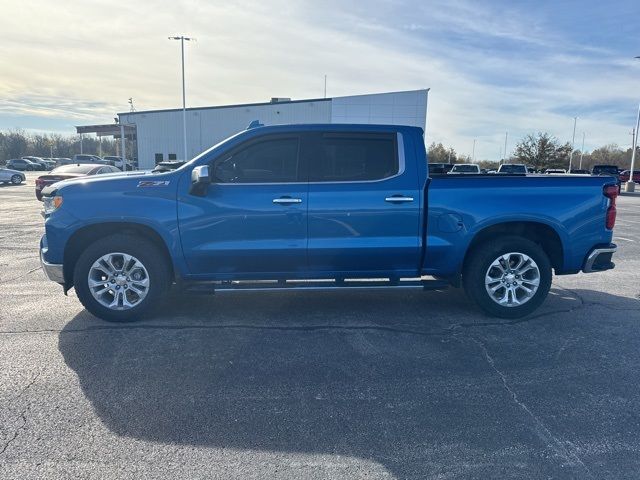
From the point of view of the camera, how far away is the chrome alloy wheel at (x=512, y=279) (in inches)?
197

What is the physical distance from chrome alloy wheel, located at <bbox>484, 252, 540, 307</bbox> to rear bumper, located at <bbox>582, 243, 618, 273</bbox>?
62 cm

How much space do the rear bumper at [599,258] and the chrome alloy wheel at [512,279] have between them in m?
A: 0.62

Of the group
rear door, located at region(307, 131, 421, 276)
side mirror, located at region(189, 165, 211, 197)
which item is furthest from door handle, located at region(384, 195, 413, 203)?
side mirror, located at region(189, 165, 211, 197)

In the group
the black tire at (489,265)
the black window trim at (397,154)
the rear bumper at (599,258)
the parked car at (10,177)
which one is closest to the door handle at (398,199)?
the black window trim at (397,154)

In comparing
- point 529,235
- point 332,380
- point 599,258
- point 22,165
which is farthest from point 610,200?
point 22,165

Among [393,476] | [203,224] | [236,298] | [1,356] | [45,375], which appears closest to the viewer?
[393,476]

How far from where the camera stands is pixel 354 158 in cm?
487

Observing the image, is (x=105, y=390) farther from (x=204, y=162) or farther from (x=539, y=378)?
(x=539, y=378)

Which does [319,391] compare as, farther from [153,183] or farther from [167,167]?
[167,167]

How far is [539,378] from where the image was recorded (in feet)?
12.1

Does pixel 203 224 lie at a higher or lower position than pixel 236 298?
higher

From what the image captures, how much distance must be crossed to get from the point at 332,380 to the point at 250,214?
75.7 inches

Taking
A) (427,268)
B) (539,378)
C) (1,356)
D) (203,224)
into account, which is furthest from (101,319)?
(539,378)

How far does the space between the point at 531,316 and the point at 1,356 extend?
5.38 m
